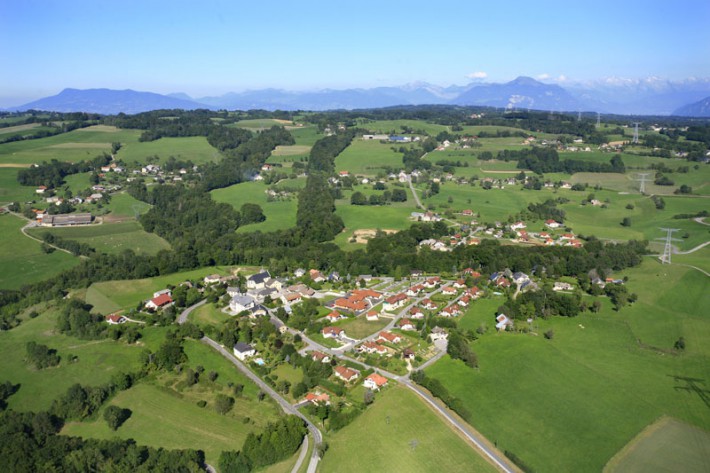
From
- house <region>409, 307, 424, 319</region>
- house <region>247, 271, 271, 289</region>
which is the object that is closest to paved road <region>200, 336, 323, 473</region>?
house <region>247, 271, 271, 289</region>

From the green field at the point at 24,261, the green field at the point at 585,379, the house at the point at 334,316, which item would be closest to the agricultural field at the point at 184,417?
the house at the point at 334,316

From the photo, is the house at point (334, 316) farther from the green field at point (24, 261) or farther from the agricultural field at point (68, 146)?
the agricultural field at point (68, 146)

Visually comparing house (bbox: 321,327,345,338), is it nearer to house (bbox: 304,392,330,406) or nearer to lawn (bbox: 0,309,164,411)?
house (bbox: 304,392,330,406)

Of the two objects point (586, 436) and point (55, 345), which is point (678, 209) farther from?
point (55, 345)

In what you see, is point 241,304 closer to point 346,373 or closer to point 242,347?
point 242,347

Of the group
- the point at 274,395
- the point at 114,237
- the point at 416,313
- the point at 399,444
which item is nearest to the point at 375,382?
the point at 399,444

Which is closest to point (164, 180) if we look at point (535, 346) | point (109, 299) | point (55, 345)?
point (109, 299)
